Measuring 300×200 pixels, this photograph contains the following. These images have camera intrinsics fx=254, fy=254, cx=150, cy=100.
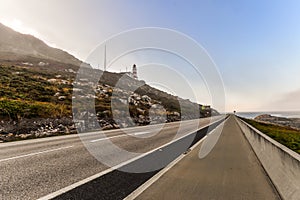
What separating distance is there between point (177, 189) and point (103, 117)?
23748 mm

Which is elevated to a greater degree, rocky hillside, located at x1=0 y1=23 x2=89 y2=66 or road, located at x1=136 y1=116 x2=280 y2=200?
rocky hillside, located at x1=0 y1=23 x2=89 y2=66

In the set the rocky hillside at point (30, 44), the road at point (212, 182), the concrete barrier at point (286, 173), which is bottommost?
the road at point (212, 182)

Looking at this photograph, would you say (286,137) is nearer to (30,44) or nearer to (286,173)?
(286,173)

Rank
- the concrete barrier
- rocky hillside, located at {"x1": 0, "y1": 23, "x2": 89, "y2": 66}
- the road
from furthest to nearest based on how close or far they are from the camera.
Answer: rocky hillside, located at {"x1": 0, "y1": 23, "x2": 89, "y2": 66}, the road, the concrete barrier

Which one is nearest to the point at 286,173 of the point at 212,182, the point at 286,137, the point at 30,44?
the point at 212,182

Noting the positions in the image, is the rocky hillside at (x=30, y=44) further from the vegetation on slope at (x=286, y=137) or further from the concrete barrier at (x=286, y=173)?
the concrete barrier at (x=286, y=173)

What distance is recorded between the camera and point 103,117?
28562mm

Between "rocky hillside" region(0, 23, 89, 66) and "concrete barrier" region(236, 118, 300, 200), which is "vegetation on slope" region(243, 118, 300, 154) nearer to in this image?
"concrete barrier" region(236, 118, 300, 200)

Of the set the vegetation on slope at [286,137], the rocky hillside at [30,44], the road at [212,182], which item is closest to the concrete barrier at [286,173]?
the road at [212,182]

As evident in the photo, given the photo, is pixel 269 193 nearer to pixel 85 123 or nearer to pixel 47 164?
pixel 47 164

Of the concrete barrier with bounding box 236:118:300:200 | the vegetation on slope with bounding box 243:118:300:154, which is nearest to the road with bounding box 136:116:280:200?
the concrete barrier with bounding box 236:118:300:200

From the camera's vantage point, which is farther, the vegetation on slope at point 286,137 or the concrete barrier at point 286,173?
the vegetation on slope at point 286,137

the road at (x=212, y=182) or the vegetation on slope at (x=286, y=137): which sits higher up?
the vegetation on slope at (x=286, y=137)

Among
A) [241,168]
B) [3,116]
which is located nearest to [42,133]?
[3,116]
